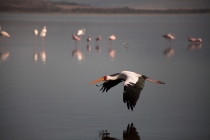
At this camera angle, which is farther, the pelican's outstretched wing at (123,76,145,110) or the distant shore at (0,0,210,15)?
the distant shore at (0,0,210,15)

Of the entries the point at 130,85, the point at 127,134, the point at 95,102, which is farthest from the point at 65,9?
the point at 127,134

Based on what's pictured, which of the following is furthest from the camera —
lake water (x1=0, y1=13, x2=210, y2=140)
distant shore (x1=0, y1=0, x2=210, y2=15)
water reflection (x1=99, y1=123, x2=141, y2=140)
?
distant shore (x1=0, y1=0, x2=210, y2=15)

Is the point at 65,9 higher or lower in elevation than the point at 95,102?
higher

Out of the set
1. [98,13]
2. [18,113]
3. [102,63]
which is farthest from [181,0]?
[18,113]

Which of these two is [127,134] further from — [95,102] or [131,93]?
[95,102]

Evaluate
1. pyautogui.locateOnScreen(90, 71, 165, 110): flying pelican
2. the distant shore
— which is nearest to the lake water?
pyautogui.locateOnScreen(90, 71, 165, 110): flying pelican

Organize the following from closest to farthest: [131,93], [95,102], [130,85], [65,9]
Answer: [131,93]
[130,85]
[95,102]
[65,9]

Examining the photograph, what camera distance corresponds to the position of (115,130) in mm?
7395

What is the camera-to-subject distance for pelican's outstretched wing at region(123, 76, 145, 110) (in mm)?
7416

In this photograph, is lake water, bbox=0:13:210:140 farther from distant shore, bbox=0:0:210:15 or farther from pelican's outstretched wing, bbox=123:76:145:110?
distant shore, bbox=0:0:210:15

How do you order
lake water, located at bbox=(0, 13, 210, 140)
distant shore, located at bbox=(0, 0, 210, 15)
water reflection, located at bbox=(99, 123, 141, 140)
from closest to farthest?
water reflection, located at bbox=(99, 123, 141, 140)
lake water, located at bbox=(0, 13, 210, 140)
distant shore, located at bbox=(0, 0, 210, 15)

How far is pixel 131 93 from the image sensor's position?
756cm

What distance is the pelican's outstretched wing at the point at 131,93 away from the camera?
A: 7.42 m

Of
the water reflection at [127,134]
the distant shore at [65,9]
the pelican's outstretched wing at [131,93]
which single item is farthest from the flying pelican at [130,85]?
the distant shore at [65,9]
